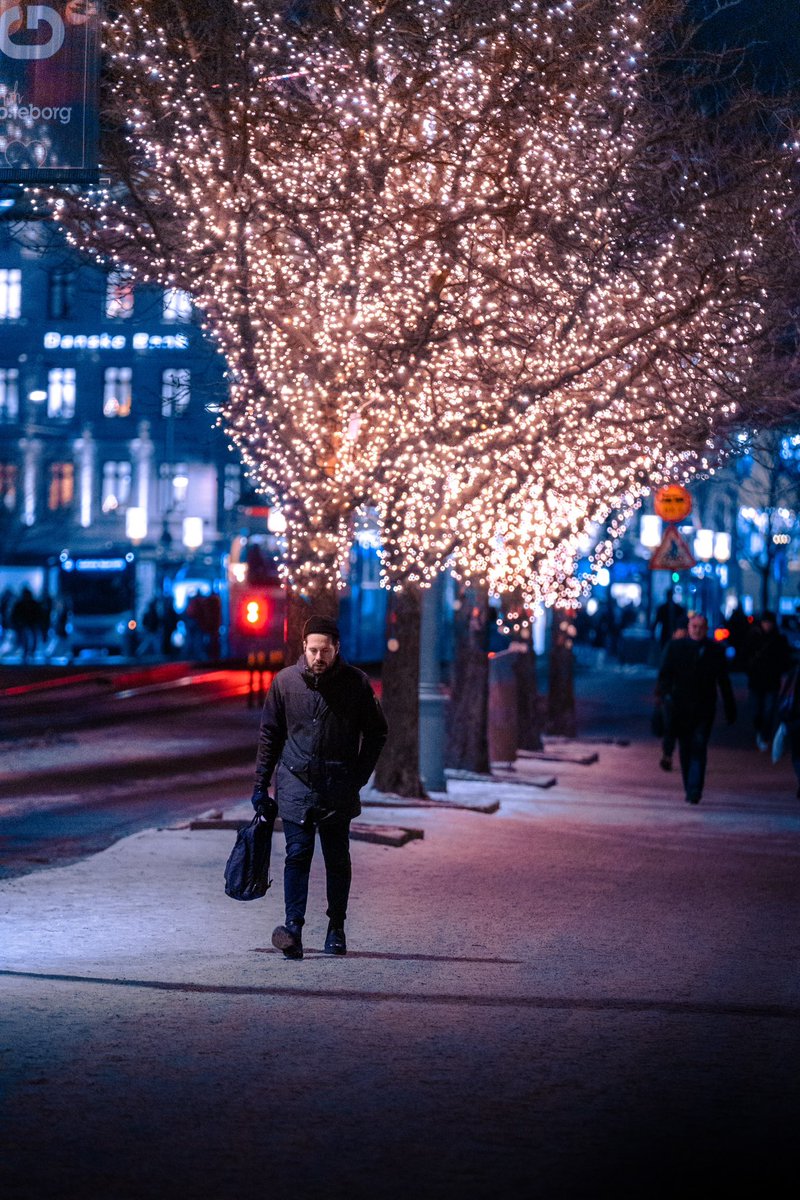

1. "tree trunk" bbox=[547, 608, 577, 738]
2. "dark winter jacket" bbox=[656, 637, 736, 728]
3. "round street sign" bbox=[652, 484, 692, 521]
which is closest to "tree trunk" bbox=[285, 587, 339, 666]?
"dark winter jacket" bbox=[656, 637, 736, 728]

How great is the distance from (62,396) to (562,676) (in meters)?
45.7

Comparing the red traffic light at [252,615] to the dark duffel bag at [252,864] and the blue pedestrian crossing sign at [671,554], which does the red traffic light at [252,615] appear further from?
the dark duffel bag at [252,864]

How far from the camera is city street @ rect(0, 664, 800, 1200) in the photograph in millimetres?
6000

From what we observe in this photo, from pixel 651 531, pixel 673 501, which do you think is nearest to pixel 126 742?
pixel 673 501

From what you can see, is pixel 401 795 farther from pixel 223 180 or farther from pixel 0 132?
pixel 0 132

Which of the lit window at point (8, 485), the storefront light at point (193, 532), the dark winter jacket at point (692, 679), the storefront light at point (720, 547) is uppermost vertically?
the lit window at point (8, 485)

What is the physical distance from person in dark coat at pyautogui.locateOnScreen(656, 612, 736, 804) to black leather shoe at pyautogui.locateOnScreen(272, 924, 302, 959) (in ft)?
31.0

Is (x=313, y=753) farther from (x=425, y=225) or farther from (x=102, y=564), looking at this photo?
(x=102, y=564)

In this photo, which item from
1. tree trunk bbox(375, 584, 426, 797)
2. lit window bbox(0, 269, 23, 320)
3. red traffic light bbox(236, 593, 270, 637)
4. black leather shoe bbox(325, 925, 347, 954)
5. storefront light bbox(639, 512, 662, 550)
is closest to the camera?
black leather shoe bbox(325, 925, 347, 954)

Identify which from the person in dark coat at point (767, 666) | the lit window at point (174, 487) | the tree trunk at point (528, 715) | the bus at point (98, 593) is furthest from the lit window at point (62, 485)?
the tree trunk at point (528, 715)

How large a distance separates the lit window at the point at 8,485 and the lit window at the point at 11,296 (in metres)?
5.16

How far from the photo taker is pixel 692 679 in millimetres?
18500

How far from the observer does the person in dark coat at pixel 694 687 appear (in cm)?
1852

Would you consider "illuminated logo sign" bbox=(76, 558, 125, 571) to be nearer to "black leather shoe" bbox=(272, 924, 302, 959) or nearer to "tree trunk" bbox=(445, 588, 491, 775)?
"tree trunk" bbox=(445, 588, 491, 775)
